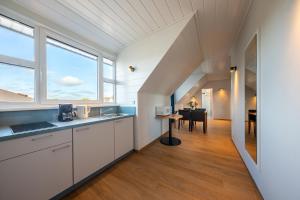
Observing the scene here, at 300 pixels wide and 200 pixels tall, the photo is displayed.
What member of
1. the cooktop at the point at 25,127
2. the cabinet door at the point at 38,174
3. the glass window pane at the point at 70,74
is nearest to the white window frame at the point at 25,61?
the glass window pane at the point at 70,74

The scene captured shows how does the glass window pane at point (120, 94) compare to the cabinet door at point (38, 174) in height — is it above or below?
above

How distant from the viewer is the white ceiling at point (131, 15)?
160cm

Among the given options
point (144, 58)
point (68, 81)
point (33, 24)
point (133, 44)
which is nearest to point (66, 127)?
point (68, 81)

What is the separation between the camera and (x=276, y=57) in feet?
3.51

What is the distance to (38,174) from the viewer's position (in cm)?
117

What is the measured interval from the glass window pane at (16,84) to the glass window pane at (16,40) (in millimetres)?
173

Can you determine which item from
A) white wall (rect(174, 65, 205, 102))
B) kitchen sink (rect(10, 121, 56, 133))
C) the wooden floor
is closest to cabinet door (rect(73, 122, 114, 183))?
the wooden floor

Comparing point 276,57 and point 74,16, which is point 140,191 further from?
point 74,16

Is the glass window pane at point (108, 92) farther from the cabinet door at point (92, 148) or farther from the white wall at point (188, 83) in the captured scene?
the white wall at point (188, 83)

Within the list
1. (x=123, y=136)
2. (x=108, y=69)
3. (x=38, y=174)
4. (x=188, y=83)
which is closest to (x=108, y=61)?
(x=108, y=69)

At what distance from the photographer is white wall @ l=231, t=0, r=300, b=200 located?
84 cm

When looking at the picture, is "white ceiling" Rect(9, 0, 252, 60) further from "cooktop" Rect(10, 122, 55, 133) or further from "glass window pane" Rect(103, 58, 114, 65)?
"cooktop" Rect(10, 122, 55, 133)

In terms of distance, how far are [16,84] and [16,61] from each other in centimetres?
29

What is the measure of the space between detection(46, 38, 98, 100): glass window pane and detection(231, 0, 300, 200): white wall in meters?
2.76
